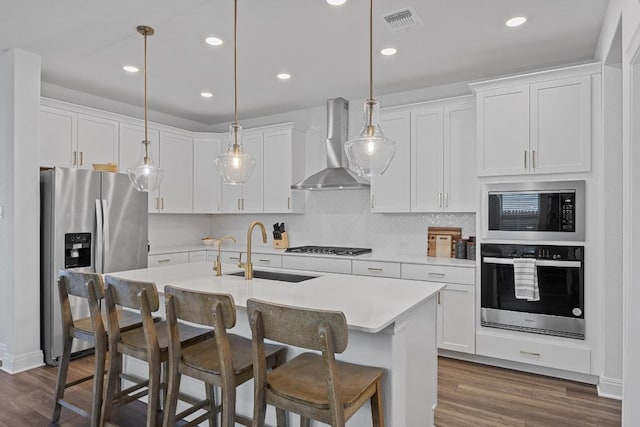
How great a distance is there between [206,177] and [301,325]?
4.54 m

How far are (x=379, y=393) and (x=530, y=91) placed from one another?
291 cm

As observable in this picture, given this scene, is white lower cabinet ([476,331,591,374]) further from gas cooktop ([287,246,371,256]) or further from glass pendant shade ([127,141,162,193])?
glass pendant shade ([127,141,162,193])

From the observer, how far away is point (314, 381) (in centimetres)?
177

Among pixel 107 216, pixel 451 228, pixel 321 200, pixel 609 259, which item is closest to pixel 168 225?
pixel 107 216

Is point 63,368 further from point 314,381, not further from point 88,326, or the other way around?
point 314,381

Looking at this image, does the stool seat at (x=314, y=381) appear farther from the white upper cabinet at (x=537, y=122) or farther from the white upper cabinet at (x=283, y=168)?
the white upper cabinet at (x=283, y=168)

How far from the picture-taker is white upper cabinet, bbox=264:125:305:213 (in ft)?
17.0

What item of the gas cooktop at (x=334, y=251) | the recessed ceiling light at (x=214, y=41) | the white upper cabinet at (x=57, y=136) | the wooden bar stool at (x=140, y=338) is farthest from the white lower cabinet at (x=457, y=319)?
the white upper cabinet at (x=57, y=136)

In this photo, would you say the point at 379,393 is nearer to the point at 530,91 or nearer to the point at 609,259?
→ the point at 609,259

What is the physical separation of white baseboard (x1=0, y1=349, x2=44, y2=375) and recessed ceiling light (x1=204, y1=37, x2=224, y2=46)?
122 inches

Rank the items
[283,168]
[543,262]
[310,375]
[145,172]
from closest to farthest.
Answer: [310,375]
[145,172]
[543,262]
[283,168]

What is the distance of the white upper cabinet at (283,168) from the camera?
519 cm

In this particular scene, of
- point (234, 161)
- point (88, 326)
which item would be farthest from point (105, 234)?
point (234, 161)

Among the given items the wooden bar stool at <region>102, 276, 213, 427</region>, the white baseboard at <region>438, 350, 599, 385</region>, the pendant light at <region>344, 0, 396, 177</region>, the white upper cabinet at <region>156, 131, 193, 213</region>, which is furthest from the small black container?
the white upper cabinet at <region>156, 131, 193, 213</region>
